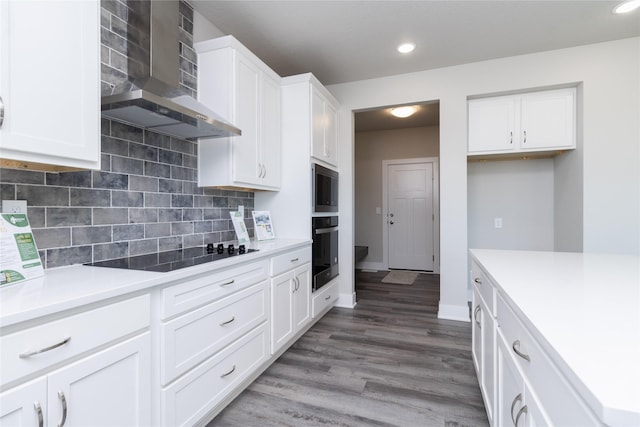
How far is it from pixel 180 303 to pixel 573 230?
361cm

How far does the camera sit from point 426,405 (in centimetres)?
184

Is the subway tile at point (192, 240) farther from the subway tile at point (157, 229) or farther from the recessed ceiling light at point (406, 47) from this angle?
the recessed ceiling light at point (406, 47)

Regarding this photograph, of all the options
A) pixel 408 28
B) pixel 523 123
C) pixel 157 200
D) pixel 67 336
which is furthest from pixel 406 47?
pixel 67 336

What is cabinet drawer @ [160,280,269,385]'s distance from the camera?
1378 mm

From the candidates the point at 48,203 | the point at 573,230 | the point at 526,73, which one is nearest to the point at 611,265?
the point at 573,230

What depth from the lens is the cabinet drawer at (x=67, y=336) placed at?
852 mm

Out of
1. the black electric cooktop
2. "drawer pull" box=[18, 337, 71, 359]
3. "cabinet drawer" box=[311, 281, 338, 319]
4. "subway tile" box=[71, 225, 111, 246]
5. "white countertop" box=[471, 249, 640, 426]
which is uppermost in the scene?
"subway tile" box=[71, 225, 111, 246]

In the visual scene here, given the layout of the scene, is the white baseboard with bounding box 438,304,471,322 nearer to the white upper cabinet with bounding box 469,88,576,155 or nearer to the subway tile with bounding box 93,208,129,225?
the white upper cabinet with bounding box 469,88,576,155

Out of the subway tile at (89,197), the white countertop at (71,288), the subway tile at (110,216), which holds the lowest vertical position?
the white countertop at (71,288)

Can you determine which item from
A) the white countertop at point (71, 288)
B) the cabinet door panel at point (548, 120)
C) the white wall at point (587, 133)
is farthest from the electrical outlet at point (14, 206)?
the cabinet door panel at point (548, 120)

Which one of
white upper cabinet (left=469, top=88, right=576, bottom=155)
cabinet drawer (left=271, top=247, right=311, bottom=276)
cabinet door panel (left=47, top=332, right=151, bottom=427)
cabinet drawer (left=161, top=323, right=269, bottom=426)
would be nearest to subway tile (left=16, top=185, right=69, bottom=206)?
cabinet door panel (left=47, top=332, right=151, bottom=427)

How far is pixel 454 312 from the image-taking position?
10.9ft

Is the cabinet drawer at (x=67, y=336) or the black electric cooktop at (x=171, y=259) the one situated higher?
the black electric cooktop at (x=171, y=259)

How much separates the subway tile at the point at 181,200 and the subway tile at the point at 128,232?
0.97 ft
